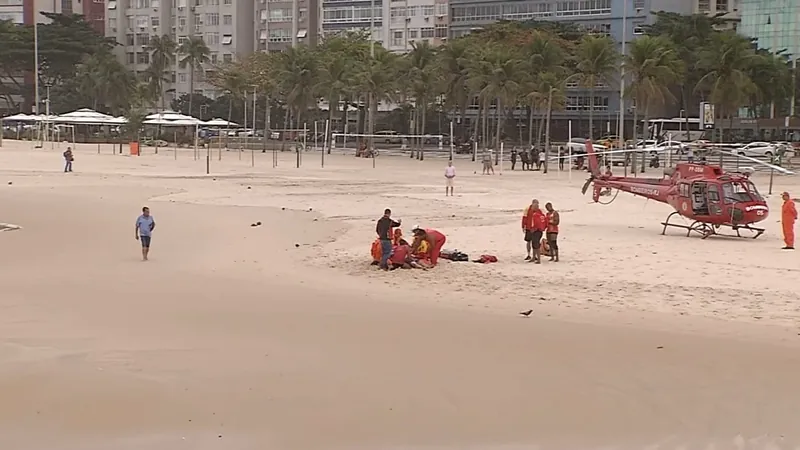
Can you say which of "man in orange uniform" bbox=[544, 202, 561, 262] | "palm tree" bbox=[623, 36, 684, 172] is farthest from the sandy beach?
"palm tree" bbox=[623, 36, 684, 172]

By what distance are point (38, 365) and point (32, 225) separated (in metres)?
16.1

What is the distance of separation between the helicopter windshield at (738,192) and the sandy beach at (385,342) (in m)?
1.07

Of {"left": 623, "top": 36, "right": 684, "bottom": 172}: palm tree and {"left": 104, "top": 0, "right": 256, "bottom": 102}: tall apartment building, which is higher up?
{"left": 104, "top": 0, "right": 256, "bottom": 102}: tall apartment building

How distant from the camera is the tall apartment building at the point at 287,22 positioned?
130m

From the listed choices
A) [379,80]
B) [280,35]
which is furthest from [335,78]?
[280,35]

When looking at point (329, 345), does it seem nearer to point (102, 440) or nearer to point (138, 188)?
point (102, 440)

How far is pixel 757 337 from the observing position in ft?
42.2

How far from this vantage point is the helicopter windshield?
2480 centimetres

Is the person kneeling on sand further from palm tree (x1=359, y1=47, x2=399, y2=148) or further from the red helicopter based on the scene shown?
palm tree (x1=359, y1=47, x2=399, y2=148)

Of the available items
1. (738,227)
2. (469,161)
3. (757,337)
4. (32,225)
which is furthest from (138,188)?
(469,161)

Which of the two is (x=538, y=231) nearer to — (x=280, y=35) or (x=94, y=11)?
(x=280, y=35)

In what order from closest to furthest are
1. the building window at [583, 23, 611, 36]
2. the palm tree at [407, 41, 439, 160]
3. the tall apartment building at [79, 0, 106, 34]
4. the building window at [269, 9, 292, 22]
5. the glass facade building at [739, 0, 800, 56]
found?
the palm tree at [407, 41, 439, 160], the glass facade building at [739, 0, 800, 56], the building window at [583, 23, 611, 36], the building window at [269, 9, 292, 22], the tall apartment building at [79, 0, 106, 34]

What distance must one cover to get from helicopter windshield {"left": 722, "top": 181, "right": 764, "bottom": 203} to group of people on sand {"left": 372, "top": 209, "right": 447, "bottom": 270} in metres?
9.33

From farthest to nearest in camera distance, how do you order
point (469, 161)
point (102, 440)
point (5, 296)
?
point (469, 161), point (5, 296), point (102, 440)
